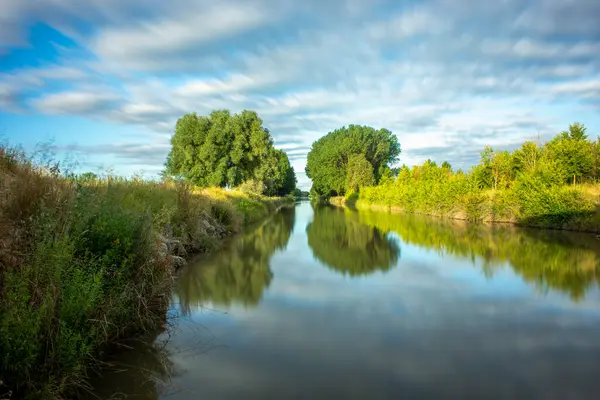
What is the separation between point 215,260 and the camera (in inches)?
454

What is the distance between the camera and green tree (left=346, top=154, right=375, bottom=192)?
195 ft

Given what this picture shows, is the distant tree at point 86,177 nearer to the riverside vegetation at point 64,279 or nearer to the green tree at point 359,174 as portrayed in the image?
the riverside vegetation at point 64,279

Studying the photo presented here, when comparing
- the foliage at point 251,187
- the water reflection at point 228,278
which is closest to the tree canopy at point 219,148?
the foliage at point 251,187

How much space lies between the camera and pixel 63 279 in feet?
14.0

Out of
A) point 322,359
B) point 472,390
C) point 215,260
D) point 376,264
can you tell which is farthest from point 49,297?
point 376,264

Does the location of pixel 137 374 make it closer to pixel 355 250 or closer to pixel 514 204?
pixel 355 250

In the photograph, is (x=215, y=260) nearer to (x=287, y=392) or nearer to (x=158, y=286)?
(x=158, y=286)

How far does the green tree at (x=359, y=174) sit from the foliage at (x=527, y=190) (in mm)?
20948

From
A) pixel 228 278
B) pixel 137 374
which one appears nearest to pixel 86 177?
pixel 228 278

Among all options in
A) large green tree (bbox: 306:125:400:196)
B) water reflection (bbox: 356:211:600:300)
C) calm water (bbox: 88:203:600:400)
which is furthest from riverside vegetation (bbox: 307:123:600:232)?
large green tree (bbox: 306:125:400:196)

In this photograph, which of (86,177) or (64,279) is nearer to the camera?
(64,279)

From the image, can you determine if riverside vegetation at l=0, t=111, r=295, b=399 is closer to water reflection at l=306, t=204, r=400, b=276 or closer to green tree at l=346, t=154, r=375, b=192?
water reflection at l=306, t=204, r=400, b=276

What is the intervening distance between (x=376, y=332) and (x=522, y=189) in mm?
20167

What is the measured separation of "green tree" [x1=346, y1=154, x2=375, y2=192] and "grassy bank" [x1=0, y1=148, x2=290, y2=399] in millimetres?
53721
